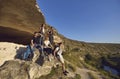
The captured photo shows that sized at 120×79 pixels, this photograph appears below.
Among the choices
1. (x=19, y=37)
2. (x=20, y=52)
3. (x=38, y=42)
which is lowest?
(x=20, y=52)

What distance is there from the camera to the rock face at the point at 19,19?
18.8m

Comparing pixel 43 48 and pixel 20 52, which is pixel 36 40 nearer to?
pixel 43 48

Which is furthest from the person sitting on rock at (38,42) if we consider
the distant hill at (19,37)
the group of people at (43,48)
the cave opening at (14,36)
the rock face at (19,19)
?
the cave opening at (14,36)

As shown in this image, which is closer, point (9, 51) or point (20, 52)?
point (9, 51)

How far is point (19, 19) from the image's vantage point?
2122 cm

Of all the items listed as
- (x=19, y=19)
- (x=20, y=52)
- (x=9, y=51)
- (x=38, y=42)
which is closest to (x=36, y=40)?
(x=38, y=42)

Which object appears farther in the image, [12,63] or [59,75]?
[59,75]

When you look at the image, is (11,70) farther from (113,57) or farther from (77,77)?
(113,57)

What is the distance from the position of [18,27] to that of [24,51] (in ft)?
11.2

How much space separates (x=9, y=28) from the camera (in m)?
22.6

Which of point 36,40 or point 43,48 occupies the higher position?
point 36,40

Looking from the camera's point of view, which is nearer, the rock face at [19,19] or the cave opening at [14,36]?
the rock face at [19,19]

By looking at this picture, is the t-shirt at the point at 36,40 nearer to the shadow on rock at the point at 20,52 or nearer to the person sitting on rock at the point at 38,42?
the person sitting on rock at the point at 38,42

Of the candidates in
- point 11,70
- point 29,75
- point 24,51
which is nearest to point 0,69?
point 11,70
